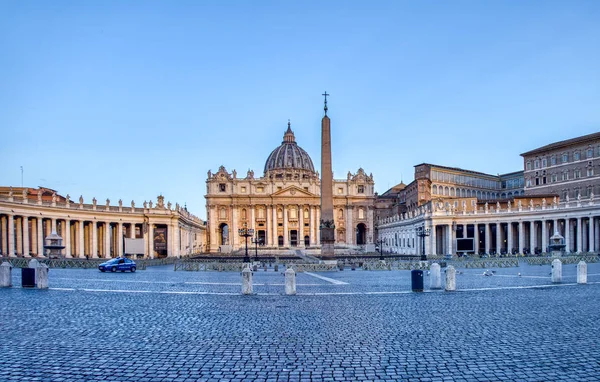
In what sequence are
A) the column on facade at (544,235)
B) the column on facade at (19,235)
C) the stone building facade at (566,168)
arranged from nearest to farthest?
the column on facade at (19,235) → the column on facade at (544,235) → the stone building facade at (566,168)

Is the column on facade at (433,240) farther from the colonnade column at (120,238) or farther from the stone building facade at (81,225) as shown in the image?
the colonnade column at (120,238)

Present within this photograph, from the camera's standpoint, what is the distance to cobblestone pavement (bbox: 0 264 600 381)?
24.6 feet

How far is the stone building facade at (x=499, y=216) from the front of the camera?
56.2 m

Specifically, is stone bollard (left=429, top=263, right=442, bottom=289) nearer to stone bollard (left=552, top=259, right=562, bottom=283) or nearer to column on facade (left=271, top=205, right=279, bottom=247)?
stone bollard (left=552, top=259, right=562, bottom=283)

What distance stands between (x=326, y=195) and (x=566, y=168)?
48624 mm

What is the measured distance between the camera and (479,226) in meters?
69.5

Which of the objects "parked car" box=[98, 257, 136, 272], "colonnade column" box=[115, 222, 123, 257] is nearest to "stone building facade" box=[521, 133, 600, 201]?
"parked car" box=[98, 257, 136, 272]

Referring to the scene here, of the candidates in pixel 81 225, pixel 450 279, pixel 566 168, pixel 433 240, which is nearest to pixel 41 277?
pixel 450 279

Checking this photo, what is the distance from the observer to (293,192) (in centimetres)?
10106

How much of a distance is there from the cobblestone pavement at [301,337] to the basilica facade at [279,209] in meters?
83.1

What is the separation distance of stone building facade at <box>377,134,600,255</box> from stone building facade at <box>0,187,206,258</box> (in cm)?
3681

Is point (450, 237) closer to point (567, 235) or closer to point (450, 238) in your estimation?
point (450, 238)

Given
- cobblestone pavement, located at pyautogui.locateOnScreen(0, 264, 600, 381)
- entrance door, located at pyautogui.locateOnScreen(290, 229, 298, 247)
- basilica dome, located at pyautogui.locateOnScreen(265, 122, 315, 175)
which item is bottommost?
entrance door, located at pyautogui.locateOnScreen(290, 229, 298, 247)

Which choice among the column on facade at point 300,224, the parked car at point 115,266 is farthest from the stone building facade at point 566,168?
the parked car at point 115,266
